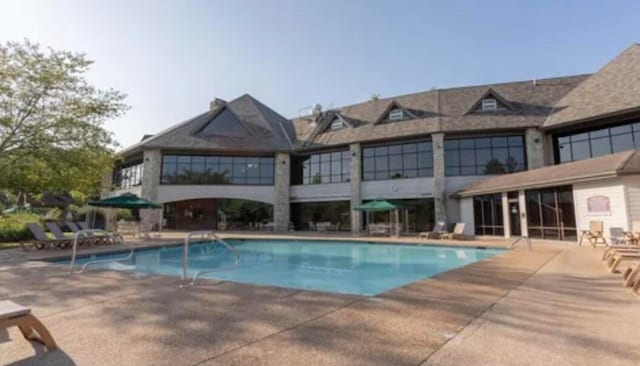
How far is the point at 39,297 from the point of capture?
5637 millimetres

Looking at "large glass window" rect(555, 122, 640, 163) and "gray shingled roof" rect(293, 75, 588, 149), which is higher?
"gray shingled roof" rect(293, 75, 588, 149)

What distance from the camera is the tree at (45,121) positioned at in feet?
49.6

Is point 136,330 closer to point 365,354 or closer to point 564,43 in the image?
point 365,354

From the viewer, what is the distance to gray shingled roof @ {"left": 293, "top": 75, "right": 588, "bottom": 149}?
69.8ft

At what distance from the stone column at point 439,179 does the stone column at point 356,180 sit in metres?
5.04

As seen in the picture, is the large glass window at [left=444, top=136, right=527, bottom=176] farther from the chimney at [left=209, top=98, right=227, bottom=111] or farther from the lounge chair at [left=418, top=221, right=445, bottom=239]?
the chimney at [left=209, top=98, right=227, bottom=111]

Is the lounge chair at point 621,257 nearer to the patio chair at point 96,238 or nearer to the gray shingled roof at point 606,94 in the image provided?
the gray shingled roof at point 606,94

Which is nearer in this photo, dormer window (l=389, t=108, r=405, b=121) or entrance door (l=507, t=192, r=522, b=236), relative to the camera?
entrance door (l=507, t=192, r=522, b=236)

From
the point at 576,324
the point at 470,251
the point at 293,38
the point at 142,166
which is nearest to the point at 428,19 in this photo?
the point at 293,38

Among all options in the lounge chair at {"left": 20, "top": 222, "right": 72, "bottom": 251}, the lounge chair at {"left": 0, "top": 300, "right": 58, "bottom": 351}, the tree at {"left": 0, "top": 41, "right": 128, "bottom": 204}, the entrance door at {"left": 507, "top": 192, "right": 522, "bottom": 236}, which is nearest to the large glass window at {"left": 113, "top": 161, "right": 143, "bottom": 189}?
the tree at {"left": 0, "top": 41, "right": 128, "bottom": 204}

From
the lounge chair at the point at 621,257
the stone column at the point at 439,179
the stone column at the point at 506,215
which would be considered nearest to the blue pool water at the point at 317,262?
the lounge chair at the point at 621,257

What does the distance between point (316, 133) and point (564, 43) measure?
1649 centimetres

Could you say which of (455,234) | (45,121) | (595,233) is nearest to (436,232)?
(455,234)

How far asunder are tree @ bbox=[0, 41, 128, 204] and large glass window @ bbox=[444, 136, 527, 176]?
781 inches
